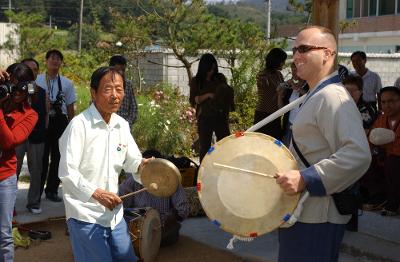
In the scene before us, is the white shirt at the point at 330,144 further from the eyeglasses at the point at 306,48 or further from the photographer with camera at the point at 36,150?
the photographer with camera at the point at 36,150

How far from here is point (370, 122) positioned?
711 centimetres

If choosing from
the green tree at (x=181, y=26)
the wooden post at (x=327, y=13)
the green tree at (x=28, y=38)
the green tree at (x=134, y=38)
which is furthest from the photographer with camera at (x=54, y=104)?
the green tree at (x=28, y=38)

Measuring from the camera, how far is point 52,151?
7051 mm

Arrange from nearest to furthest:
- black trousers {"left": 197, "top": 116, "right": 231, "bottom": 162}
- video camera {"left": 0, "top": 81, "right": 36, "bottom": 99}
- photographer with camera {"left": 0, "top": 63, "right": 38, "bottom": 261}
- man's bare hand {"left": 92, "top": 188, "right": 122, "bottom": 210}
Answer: man's bare hand {"left": 92, "top": 188, "right": 122, "bottom": 210}, photographer with camera {"left": 0, "top": 63, "right": 38, "bottom": 261}, video camera {"left": 0, "top": 81, "right": 36, "bottom": 99}, black trousers {"left": 197, "top": 116, "right": 231, "bottom": 162}

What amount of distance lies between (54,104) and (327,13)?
3.27 m

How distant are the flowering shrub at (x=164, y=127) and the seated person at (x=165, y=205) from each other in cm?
375

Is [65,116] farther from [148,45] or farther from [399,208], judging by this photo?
[148,45]

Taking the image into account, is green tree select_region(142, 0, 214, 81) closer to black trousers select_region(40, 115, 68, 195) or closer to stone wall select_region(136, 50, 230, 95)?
stone wall select_region(136, 50, 230, 95)

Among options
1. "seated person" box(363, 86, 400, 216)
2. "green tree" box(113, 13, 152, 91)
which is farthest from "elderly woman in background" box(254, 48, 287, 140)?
"green tree" box(113, 13, 152, 91)

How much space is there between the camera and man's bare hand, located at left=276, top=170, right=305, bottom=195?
2.54m

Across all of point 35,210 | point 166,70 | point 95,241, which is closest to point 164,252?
point 35,210

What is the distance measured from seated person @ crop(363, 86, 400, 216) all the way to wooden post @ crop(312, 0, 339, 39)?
5.30ft

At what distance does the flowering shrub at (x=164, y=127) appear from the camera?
30.7ft

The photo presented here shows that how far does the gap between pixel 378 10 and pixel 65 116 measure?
28867 millimetres
